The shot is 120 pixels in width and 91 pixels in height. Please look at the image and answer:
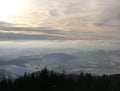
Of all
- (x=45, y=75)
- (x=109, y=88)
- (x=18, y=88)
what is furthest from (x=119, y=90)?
(x=18, y=88)

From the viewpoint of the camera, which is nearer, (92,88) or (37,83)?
(37,83)

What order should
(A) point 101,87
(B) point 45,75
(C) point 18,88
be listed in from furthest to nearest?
(A) point 101,87 < (B) point 45,75 < (C) point 18,88

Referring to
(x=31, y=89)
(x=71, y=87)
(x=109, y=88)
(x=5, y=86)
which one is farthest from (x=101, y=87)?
(x=5, y=86)

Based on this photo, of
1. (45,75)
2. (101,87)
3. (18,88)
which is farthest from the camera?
(101,87)

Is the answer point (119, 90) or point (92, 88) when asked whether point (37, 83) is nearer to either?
point (92, 88)

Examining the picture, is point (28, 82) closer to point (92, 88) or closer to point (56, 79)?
point (56, 79)

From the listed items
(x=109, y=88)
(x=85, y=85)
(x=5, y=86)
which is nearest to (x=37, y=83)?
(x=5, y=86)

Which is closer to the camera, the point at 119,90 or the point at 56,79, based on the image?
the point at 56,79

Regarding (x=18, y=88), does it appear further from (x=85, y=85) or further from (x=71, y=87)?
(x=85, y=85)
